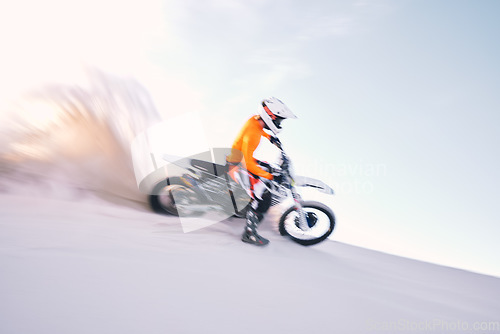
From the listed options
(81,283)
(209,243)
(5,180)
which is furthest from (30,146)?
(81,283)

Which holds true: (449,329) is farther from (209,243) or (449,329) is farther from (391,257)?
(391,257)

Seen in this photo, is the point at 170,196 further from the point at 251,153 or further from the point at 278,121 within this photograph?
the point at 278,121

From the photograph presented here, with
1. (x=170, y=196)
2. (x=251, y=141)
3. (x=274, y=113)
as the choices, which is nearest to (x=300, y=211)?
(x=251, y=141)

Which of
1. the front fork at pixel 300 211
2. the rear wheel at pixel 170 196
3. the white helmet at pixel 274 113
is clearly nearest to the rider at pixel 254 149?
the white helmet at pixel 274 113

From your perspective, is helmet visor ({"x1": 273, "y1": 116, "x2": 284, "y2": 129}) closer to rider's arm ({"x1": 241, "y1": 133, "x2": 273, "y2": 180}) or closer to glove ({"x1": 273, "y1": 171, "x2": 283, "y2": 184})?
rider's arm ({"x1": 241, "y1": 133, "x2": 273, "y2": 180})

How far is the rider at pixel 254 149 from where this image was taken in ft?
9.33

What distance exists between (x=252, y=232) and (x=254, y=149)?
89 centimetres

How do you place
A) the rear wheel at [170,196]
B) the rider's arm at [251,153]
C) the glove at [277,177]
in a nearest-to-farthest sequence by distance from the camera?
the rider's arm at [251,153]
the glove at [277,177]
the rear wheel at [170,196]

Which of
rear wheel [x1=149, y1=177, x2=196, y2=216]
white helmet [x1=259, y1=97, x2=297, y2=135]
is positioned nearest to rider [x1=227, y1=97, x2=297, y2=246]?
white helmet [x1=259, y1=97, x2=297, y2=135]

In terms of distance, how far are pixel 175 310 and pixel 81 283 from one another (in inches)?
19.9

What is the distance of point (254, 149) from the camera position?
9.36 feet

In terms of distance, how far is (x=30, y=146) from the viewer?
3877 mm

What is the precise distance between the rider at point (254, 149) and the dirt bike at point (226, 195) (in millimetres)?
99

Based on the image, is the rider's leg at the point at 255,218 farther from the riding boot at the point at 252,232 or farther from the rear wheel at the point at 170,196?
the rear wheel at the point at 170,196
